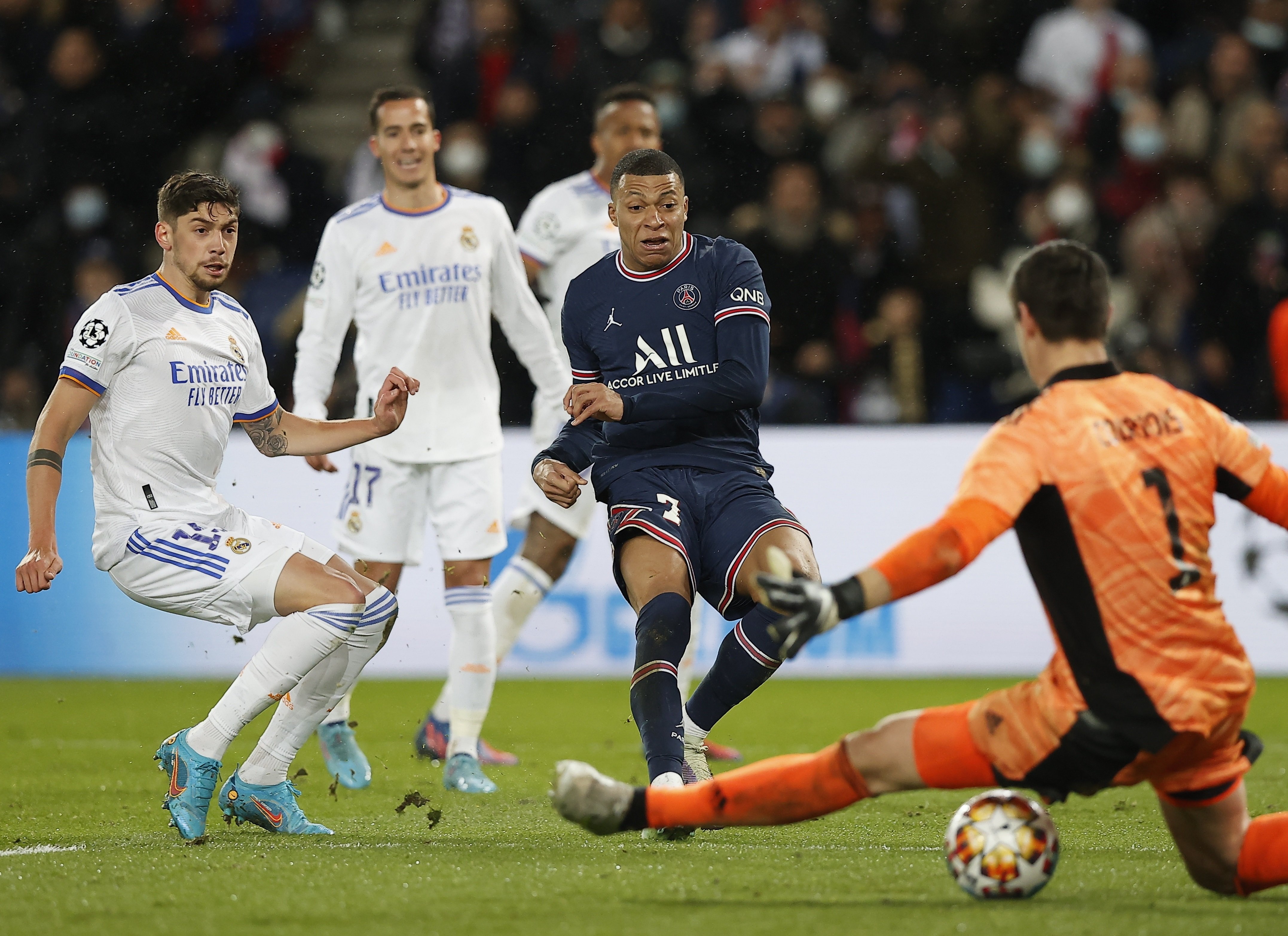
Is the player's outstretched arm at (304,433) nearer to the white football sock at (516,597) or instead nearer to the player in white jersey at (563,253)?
the player in white jersey at (563,253)

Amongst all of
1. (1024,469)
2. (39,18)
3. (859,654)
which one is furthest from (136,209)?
(1024,469)

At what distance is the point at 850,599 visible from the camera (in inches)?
137

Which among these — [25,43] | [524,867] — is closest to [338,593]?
[524,867]

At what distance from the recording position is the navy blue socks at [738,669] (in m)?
5.11

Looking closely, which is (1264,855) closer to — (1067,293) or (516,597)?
(1067,293)

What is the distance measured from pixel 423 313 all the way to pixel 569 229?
1.03 metres

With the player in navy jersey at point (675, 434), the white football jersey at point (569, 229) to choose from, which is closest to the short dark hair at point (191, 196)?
the player in navy jersey at point (675, 434)

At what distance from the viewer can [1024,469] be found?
11.7ft

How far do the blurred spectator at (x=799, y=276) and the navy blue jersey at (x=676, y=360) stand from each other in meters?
5.91

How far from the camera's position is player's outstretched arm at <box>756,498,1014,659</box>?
3.45m

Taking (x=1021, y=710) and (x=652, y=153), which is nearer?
(x=1021, y=710)

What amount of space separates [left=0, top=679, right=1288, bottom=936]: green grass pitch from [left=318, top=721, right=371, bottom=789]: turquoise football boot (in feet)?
0.28

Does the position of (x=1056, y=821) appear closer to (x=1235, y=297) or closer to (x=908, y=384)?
(x=908, y=384)

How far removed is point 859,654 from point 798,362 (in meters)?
2.39
